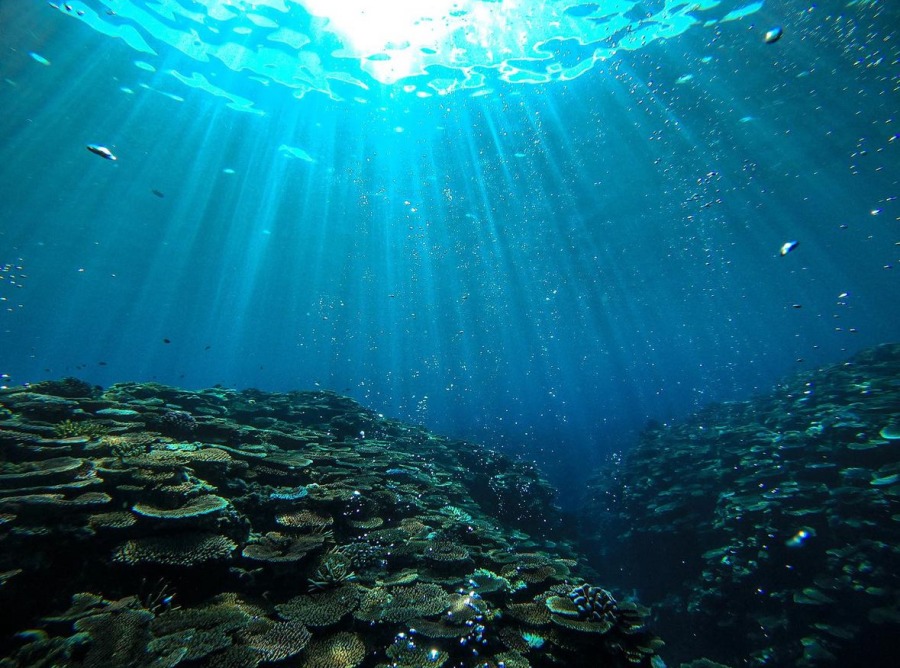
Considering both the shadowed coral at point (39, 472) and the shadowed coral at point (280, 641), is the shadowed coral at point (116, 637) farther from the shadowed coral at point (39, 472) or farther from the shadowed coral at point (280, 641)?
the shadowed coral at point (39, 472)

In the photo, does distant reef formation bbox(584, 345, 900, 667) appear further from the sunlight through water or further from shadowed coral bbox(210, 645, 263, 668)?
the sunlight through water

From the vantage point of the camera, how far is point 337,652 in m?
3.61

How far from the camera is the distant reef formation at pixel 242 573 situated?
3.46 meters

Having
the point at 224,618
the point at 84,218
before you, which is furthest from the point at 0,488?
the point at 84,218

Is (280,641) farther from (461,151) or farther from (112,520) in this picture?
(461,151)

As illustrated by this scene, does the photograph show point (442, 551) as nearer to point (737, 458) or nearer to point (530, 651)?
point (530, 651)

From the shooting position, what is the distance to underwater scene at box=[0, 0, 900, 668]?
429cm

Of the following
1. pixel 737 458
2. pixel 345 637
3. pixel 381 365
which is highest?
pixel 381 365

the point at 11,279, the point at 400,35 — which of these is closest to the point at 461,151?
the point at 400,35

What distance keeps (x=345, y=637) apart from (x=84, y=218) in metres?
51.1

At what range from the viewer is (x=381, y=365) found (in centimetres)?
16275

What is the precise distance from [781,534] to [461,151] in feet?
77.9

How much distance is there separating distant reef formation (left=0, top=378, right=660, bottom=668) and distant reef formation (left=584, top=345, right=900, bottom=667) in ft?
19.2

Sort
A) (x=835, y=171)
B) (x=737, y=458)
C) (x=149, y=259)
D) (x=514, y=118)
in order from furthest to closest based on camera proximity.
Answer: (x=149, y=259) < (x=835, y=171) < (x=514, y=118) < (x=737, y=458)
